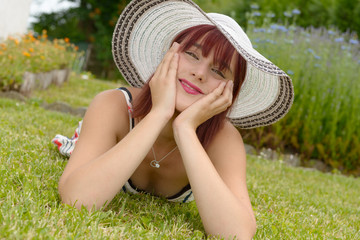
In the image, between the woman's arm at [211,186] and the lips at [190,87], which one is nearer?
the woman's arm at [211,186]

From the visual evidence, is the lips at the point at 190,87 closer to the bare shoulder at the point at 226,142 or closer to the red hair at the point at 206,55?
the red hair at the point at 206,55

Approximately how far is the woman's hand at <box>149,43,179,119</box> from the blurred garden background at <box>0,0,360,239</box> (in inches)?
24.1

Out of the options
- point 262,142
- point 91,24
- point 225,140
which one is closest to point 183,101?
point 225,140

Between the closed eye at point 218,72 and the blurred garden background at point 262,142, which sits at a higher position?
the closed eye at point 218,72

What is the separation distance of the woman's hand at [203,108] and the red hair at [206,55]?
17 centimetres

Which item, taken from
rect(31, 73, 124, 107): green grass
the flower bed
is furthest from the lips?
the flower bed

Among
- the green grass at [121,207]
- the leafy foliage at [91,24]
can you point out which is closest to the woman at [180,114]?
the green grass at [121,207]

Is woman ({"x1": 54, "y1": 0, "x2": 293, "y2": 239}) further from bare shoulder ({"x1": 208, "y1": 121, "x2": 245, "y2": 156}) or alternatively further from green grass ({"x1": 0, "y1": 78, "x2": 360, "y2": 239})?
green grass ({"x1": 0, "y1": 78, "x2": 360, "y2": 239})

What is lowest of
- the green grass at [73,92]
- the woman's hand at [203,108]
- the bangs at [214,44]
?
the green grass at [73,92]

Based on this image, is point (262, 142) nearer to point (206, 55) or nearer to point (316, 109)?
point (316, 109)

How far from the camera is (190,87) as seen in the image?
8.51ft

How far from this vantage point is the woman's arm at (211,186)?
2.31 meters

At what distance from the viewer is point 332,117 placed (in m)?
8.16

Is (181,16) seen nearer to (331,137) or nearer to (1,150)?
(1,150)
